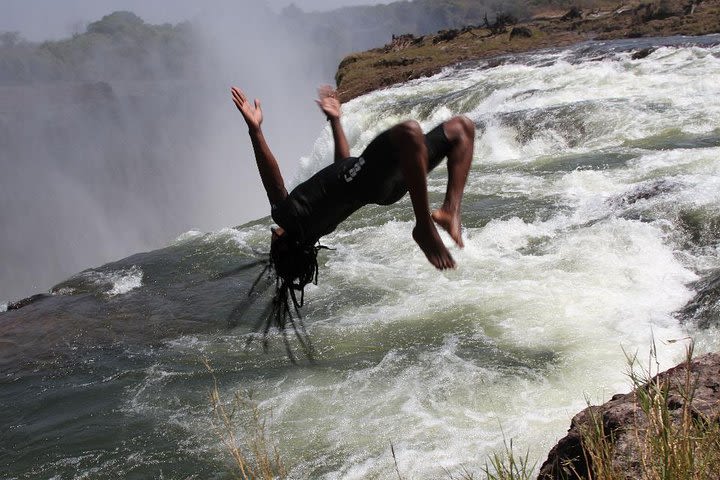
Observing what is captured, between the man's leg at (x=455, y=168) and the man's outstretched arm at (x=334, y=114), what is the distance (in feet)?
2.50

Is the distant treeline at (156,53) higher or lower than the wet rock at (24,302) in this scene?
higher

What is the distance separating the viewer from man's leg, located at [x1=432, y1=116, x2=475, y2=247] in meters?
3.34

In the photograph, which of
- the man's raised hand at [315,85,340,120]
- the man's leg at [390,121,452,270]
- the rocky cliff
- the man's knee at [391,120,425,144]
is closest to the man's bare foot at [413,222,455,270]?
the man's leg at [390,121,452,270]

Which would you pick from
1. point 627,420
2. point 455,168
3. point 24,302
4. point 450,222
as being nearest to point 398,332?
point 450,222

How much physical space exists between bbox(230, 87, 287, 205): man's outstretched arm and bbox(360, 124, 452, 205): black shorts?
0.54 metres

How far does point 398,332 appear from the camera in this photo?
19.5 feet

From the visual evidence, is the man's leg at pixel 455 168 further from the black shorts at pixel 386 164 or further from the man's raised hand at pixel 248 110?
the man's raised hand at pixel 248 110

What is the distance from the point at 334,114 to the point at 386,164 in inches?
43.1

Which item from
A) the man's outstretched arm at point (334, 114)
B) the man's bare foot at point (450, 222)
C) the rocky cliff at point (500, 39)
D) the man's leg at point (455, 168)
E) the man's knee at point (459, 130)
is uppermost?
the rocky cliff at point (500, 39)

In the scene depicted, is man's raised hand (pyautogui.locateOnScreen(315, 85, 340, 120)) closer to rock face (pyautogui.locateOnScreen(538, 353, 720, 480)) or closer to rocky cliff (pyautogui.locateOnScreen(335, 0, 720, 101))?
rock face (pyautogui.locateOnScreen(538, 353, 720, 480))

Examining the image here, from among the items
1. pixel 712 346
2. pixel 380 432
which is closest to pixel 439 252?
pixel 380 432

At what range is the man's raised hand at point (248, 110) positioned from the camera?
3502 mm

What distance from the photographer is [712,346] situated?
476 centimetres

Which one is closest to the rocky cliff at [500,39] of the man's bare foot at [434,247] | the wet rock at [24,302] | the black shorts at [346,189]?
the wet rock at [24,302]
